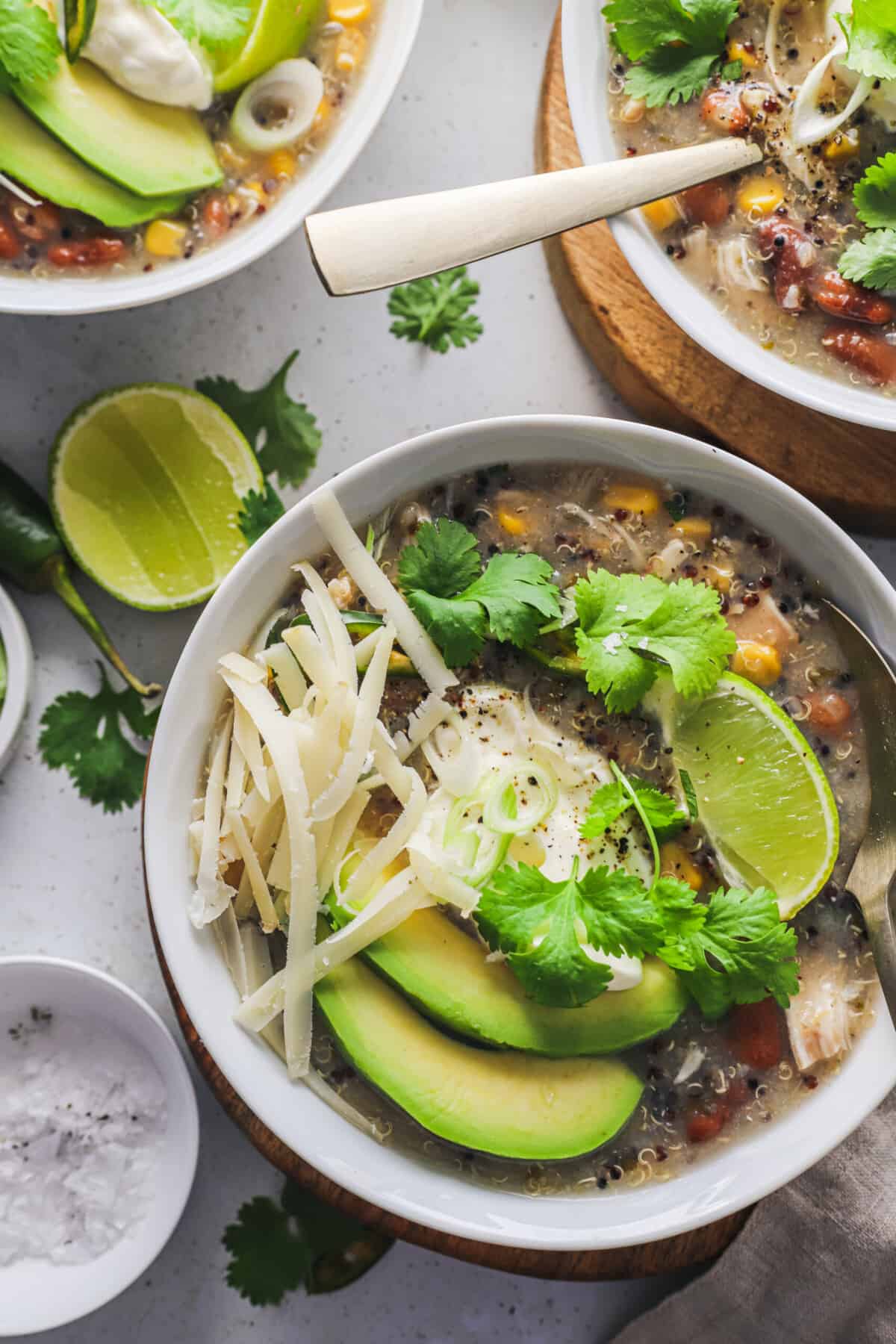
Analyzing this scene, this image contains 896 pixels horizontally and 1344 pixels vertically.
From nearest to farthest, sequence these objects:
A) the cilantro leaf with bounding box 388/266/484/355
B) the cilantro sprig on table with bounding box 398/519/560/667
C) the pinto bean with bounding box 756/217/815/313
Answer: the cilantro sprig on table with bounding box 398/519/560/667 < the pinto bean with bounding box 756/217/815/313 < the cilantro leaf with bounding box 388/266/484/355

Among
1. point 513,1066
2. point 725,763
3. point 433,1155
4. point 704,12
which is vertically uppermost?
point 704,12

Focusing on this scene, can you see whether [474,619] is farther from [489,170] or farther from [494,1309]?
[494,1309]

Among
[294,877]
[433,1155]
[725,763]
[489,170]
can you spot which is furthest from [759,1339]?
[489,170]

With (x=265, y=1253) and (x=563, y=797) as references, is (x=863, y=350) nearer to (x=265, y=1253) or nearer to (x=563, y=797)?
(x=563, y=797)

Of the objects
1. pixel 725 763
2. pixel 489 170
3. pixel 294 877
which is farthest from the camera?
pixel 489 170

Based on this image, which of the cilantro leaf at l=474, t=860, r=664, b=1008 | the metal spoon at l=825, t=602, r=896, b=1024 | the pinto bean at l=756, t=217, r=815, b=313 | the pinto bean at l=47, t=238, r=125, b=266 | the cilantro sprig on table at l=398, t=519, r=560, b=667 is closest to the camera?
the cilantro leaf at l=474, t=860, r=664, b=1008

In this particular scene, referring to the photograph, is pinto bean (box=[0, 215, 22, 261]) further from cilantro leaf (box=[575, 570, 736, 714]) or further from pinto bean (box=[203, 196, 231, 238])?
cilantro leaf (box=[575, 570, 736, 714])

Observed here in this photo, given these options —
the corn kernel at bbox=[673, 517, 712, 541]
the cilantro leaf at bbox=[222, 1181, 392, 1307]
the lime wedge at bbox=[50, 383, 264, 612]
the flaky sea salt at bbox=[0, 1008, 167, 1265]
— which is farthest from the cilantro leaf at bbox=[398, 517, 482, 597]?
the cilantro leaf at bbox=[222, 1181, 392, 1307]
